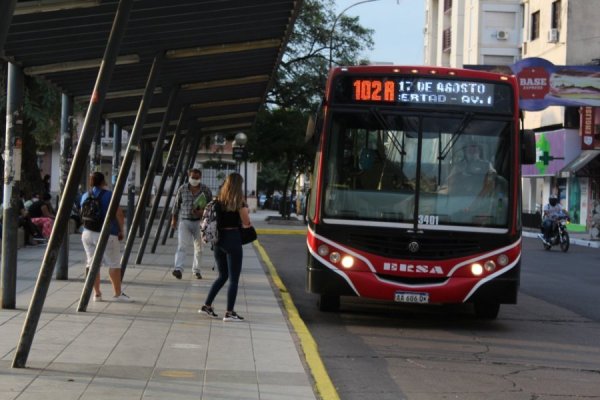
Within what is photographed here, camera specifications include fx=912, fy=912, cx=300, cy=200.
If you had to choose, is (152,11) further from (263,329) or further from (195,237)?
(195,237)

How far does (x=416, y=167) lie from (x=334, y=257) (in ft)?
5.04

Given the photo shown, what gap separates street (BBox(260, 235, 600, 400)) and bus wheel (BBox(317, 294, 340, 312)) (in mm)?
117

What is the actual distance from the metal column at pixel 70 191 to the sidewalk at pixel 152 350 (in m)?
0.31

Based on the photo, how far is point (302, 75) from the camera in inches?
1459

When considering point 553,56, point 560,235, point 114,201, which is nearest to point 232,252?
point 114,201

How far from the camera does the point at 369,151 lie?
11539mm

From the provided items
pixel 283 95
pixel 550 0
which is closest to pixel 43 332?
pixel 283 95

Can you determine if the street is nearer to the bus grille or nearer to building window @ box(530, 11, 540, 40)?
the bus grille

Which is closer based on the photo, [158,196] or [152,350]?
[152,350]

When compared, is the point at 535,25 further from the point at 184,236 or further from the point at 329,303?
the point at 329,303

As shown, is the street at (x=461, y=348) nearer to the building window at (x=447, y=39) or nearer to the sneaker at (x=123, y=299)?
the sneaker at (x=123, y=299)

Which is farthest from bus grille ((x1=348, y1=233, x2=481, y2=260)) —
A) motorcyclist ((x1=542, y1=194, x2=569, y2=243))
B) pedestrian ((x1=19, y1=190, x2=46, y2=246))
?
motorcyclist ((x1=542, y1=194, x2=569, y2=243))

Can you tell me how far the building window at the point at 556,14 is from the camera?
46031 millimetres

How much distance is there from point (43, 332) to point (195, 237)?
20.9 ft
